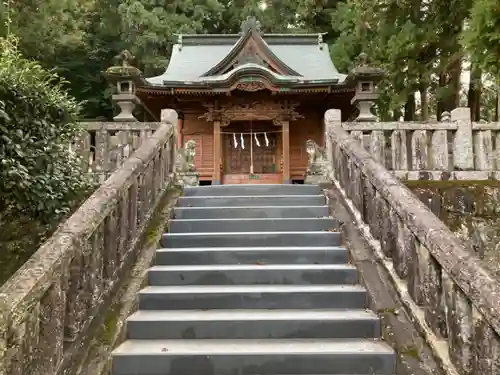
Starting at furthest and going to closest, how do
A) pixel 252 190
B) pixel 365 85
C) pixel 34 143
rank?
pixel 365 85
pixel 252 190
pixel 34 143

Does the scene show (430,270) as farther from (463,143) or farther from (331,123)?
(463,143)

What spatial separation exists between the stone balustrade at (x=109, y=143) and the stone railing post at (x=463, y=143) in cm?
441

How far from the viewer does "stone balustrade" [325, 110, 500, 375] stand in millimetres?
2660

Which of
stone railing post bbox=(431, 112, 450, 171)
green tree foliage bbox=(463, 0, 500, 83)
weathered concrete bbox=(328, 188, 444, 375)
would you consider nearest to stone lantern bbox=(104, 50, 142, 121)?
weathered concrete bbox=(328, 188, 444, 375)

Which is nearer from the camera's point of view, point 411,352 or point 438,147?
point 411,352

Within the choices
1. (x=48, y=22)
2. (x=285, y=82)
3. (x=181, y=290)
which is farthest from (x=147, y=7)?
(x=181, y=290)

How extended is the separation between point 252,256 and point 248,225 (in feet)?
2.62

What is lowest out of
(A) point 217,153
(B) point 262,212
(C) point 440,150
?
(B) point 262,212

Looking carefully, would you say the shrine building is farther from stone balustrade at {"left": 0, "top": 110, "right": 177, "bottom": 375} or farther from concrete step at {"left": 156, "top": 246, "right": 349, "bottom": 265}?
concrete step at {"left": 156, "top": 246, "right": 349, "bottom": 265}

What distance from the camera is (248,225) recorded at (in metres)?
5.48

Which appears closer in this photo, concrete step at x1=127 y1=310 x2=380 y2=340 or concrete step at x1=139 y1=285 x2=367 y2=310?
concrete step at x1=127 y1=310 x2=380 y2=340

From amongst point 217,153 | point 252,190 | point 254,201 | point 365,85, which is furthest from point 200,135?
point 254,201

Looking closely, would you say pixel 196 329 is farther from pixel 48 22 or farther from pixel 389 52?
pixel 48 22

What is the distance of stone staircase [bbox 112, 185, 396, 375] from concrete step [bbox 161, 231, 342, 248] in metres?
0.01
